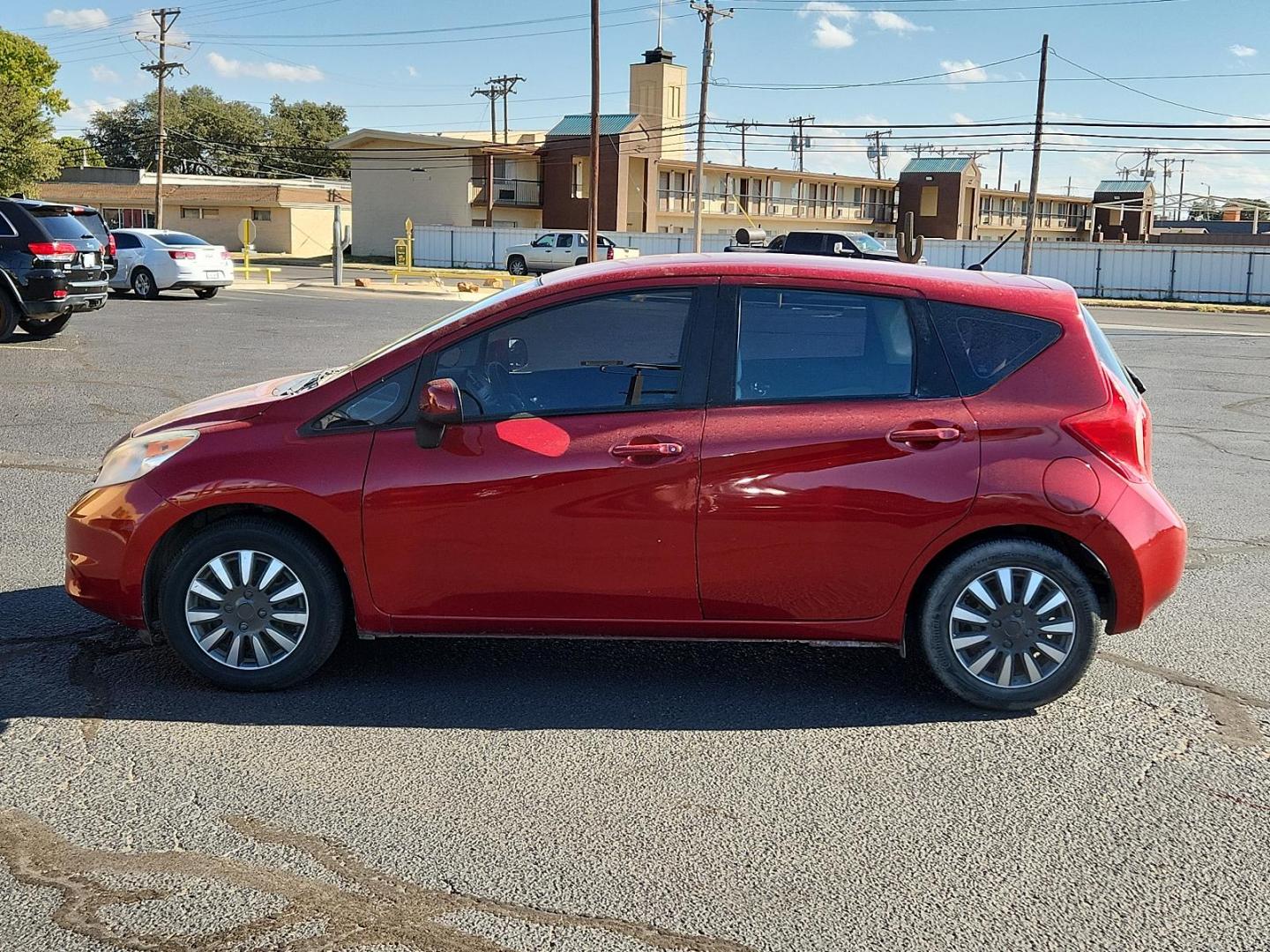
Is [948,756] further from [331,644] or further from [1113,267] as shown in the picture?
[1113,267]

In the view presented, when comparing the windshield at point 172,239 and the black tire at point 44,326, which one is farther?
the windshield at point 172,239

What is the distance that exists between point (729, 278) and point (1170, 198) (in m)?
123

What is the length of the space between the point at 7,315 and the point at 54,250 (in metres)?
1.21

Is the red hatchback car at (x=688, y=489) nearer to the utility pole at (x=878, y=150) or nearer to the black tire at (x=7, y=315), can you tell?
the black tire at (x=7, y=315)

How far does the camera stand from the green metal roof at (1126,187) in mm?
89688

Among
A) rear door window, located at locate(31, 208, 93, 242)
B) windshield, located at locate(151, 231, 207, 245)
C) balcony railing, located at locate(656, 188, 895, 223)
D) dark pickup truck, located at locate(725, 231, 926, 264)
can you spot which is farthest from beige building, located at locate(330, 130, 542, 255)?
rear door window, located at locate(31, 208, 93, 242)

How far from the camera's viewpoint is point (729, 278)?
4.89 metres

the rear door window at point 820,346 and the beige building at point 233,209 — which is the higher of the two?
the beige building at point 233,209

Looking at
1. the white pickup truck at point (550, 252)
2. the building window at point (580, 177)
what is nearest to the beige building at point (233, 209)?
the building window at point (580, 177)

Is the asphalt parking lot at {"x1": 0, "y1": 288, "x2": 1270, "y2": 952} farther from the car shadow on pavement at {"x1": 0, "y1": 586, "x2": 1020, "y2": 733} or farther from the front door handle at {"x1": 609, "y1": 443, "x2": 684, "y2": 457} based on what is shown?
the front door handle at {"x1": 609, "y1": 443, "x2": 684, "y2": 457}

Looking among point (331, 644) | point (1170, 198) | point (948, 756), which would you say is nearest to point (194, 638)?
point (331, 644)

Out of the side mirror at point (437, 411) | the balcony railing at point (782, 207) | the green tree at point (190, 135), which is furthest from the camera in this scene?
the green tree at point (190, 135)

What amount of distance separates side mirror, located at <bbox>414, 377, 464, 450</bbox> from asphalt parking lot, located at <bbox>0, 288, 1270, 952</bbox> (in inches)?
41.0

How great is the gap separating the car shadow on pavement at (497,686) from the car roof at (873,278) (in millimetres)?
1555
